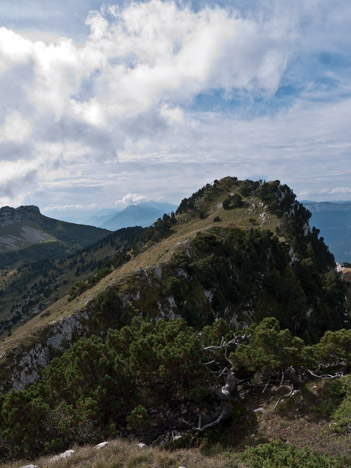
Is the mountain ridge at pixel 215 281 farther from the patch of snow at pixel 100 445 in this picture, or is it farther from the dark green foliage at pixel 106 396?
the patch of snow at pixel 100 445

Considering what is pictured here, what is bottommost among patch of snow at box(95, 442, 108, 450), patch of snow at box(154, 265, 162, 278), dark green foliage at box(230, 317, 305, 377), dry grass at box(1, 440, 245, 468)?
patch of snow at box(95, 442, 108, 450)

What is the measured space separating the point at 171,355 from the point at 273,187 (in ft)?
435

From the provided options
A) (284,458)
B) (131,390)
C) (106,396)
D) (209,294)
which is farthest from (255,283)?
(284,458)

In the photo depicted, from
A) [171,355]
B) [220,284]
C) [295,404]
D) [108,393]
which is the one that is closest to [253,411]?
[295,404]

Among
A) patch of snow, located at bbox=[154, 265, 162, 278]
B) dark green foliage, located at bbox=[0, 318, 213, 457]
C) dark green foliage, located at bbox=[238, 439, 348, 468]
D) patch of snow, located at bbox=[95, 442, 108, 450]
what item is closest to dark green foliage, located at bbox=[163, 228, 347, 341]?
patch of snow, located at bbox=[154, 265, 162, 278]

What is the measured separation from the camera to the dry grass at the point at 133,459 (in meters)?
15.5

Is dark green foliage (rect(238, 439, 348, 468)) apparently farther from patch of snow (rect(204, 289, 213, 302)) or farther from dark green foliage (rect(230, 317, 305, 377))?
patch of snow (rect(204, 289, 213, 302))

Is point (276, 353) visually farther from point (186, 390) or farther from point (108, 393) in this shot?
point (108, 393)

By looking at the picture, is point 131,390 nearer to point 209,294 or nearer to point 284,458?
point 284,458

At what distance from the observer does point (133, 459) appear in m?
15.9

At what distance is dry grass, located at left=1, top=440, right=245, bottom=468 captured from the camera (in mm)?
15505

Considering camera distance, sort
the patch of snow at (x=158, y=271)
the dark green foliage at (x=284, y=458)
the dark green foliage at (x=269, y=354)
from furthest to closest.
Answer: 1. the patch of snow at (x=158, y=271)
2. the dark green foliage at (x=269, y=354)
3. the dark green foliage at (x=284, y=458)

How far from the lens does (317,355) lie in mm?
26125

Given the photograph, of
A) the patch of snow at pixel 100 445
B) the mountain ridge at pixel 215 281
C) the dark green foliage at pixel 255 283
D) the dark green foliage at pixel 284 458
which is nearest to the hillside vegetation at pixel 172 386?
the dark green foliage at pixel 284 458
